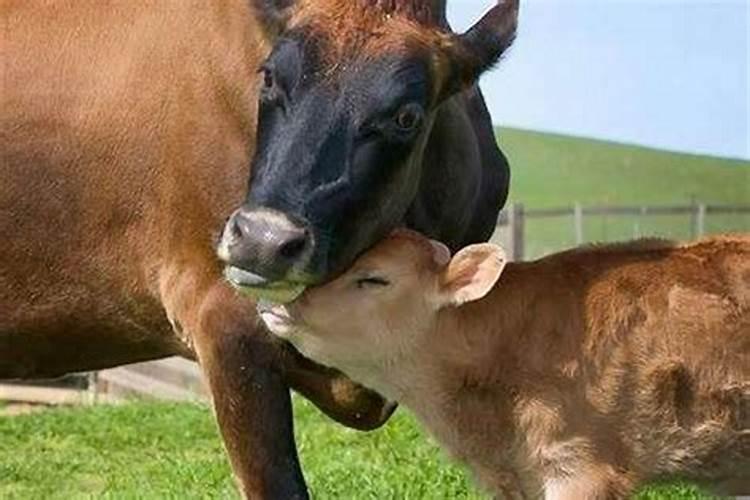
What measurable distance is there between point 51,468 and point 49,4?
589 cm

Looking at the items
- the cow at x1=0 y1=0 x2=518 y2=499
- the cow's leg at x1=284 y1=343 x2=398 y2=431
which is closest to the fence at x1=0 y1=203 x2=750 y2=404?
the cow's leg at x1=284 y1=343 x2=398 y2=431

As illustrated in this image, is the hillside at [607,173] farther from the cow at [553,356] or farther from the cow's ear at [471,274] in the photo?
the cow's ear at [471,274]

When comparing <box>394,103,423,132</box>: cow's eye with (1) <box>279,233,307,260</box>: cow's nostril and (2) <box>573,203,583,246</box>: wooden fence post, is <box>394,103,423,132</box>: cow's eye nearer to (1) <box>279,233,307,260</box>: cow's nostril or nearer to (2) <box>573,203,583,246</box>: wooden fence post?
(1) <box>279,233,307,260</box>: cow's nostril

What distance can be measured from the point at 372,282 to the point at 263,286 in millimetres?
525

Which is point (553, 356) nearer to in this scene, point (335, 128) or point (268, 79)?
point (335, 128)

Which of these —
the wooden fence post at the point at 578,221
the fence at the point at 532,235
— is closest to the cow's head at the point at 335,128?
the fence at the point at 532,235

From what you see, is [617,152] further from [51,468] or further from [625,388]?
[625,388]

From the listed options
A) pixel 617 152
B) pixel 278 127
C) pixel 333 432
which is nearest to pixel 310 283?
pixel 278 127

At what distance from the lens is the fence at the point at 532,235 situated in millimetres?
19516

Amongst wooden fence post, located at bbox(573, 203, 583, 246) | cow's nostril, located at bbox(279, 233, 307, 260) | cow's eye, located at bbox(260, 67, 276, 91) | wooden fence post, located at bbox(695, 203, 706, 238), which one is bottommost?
wooden fence post, located at bbox(695, 203, 706, 238)

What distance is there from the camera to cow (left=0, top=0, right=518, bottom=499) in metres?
6.16

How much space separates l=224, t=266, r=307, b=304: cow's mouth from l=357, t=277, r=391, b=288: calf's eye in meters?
0.26

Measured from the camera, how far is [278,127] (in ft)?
19.1

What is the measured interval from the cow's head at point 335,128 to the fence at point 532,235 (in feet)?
29.9
